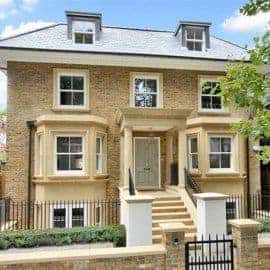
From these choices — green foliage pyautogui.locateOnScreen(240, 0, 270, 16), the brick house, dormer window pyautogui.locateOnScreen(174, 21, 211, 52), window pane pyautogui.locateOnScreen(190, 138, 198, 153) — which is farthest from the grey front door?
green foliage pyautogui.locateOnScreen(240, 0, 270, 16)

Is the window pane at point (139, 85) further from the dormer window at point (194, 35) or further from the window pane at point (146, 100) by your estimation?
the dormer window at point (194, 35)

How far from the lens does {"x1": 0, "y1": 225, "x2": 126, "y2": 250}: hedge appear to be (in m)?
12.3

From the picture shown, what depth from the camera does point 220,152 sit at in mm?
17891

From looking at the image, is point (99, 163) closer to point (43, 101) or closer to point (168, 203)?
point (43, 101)

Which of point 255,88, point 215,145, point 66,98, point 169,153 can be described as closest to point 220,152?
point 215,145

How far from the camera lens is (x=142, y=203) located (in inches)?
446

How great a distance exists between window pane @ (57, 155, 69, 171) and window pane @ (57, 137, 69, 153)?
26cm

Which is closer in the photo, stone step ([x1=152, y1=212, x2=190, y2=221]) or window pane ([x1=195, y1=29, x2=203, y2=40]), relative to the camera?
stone step ([x1=152, y1=212, x2=190, y2=221])

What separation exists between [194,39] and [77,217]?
1072 cm

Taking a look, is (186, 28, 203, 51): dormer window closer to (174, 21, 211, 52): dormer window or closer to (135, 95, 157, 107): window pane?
(174, 21, 211, 52): dormer window

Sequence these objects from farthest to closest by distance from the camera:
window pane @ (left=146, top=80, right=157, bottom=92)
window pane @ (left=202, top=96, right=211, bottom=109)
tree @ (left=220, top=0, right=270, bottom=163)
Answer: window pane @ (left=202, top=96, right=211, bottom=109), window pane @ (left=146, top=80, right=157, bottom=92), tree @ (left=220, top=0, right=270, bottom=163)

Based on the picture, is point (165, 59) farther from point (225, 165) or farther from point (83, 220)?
point (83, 220)

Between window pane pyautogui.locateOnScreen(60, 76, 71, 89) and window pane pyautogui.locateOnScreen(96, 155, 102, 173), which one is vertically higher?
window pane pyautogui.locateOnScreen(60, 76, 71, 89)

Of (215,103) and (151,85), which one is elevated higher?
(151,85)
